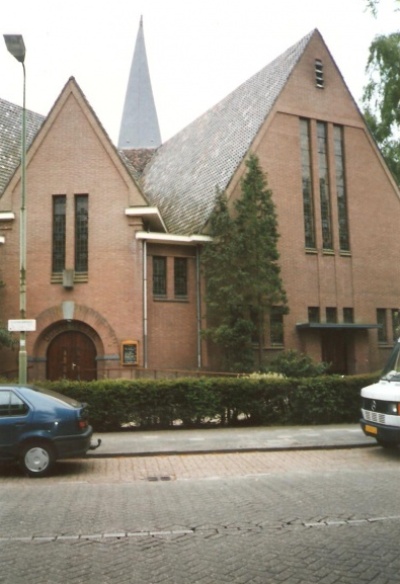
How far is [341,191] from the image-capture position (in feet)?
87.1

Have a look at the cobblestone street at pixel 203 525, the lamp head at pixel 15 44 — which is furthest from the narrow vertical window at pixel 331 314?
the lamp head at pixel 15 44

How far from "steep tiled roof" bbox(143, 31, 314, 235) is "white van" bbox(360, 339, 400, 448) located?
12.7 m

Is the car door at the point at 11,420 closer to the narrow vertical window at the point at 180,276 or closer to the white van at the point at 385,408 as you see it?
the white van at the point at 385,408

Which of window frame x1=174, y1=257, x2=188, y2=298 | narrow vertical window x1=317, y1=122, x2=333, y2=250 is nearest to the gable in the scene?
window frame x1=174, y1=257, x2=188, y2=298

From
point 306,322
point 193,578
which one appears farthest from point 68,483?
point 306,322

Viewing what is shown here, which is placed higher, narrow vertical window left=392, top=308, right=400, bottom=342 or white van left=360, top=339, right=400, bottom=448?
narrow vertical window left=392, top=308, right=400, bottom=342

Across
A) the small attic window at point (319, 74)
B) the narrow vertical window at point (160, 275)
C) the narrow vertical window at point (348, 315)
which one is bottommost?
the narrow vertical window at point (348, 315)

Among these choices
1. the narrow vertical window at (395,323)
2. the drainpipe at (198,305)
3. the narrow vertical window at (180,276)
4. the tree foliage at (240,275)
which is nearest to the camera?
the tree foliage at (240,275)

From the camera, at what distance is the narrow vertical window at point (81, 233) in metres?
21.5

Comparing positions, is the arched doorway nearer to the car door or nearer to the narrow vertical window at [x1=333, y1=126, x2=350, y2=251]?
the car door

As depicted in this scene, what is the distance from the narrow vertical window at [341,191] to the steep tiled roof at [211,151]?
355cm

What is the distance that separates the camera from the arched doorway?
21109 mm

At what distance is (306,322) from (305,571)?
64.3 ft

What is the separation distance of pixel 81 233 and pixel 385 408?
13831 millimetres
